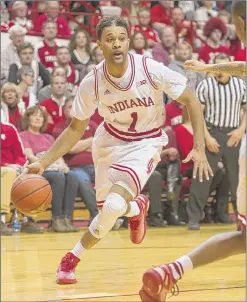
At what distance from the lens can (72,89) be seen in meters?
12.0

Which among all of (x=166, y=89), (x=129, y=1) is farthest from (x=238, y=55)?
(x=166, y=89)

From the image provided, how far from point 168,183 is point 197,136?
5.25 meters

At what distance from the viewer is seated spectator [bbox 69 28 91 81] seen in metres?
12.7

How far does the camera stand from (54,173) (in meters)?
10.0

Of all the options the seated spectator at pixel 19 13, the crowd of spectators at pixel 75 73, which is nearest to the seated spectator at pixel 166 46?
the crowd of spectators at pixel 75 73

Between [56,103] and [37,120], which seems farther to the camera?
[56,103]

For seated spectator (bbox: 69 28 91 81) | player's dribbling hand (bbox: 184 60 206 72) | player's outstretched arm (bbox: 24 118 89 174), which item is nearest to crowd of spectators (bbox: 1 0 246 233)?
seated spectator (bbox: 69 28 91 81)

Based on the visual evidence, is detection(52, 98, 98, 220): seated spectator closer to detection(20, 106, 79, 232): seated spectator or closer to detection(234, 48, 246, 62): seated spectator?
detection(20, 106, 79, 232): seated spectator

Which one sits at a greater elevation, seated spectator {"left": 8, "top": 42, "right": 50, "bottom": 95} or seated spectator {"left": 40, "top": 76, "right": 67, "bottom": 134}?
seated spectator {"left": 8, "top": 42, "right": 50, "bottom": 95}

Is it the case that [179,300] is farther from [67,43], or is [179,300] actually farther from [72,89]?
[67,43]

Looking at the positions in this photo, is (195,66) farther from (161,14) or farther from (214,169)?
(161,14)

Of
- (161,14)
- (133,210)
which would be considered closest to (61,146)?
(133,210)

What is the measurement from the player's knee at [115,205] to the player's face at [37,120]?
15.5ft

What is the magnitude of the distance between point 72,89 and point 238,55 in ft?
11.3
